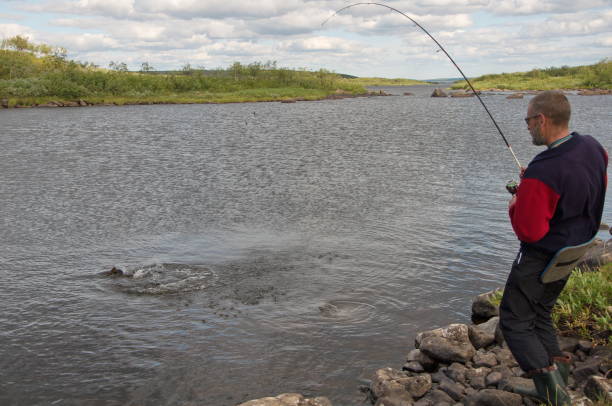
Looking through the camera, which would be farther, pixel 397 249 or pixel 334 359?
pixel 397 249

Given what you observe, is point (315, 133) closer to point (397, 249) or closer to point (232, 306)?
point (397, 249)

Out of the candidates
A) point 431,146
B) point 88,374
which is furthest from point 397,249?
point 431,146

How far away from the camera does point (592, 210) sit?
5.14 metres

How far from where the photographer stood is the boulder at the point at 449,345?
296 inches

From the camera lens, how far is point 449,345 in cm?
763

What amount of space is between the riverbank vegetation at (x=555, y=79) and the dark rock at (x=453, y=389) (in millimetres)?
129301

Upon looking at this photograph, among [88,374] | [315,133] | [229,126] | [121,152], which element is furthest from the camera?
[229,126]

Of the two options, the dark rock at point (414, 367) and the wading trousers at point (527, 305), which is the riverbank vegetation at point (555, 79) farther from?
the wading trousers at point (527, 305)

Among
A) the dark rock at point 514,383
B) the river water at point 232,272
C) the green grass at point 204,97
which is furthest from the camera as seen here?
the green grass at point 204,97

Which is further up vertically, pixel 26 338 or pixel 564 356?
pixel 564 356

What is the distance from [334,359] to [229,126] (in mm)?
46711

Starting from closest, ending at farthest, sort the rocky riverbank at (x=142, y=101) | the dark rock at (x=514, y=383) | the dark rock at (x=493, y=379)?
the dark rock at (x=514, y=383)
the dark rock at (x=493, y=379)
the rocky riverbank at (x=142, y=101)

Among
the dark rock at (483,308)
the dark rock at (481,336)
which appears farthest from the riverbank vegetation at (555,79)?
the dark rock at (481,336)

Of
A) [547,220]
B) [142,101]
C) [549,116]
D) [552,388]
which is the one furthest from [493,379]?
[142,101]
